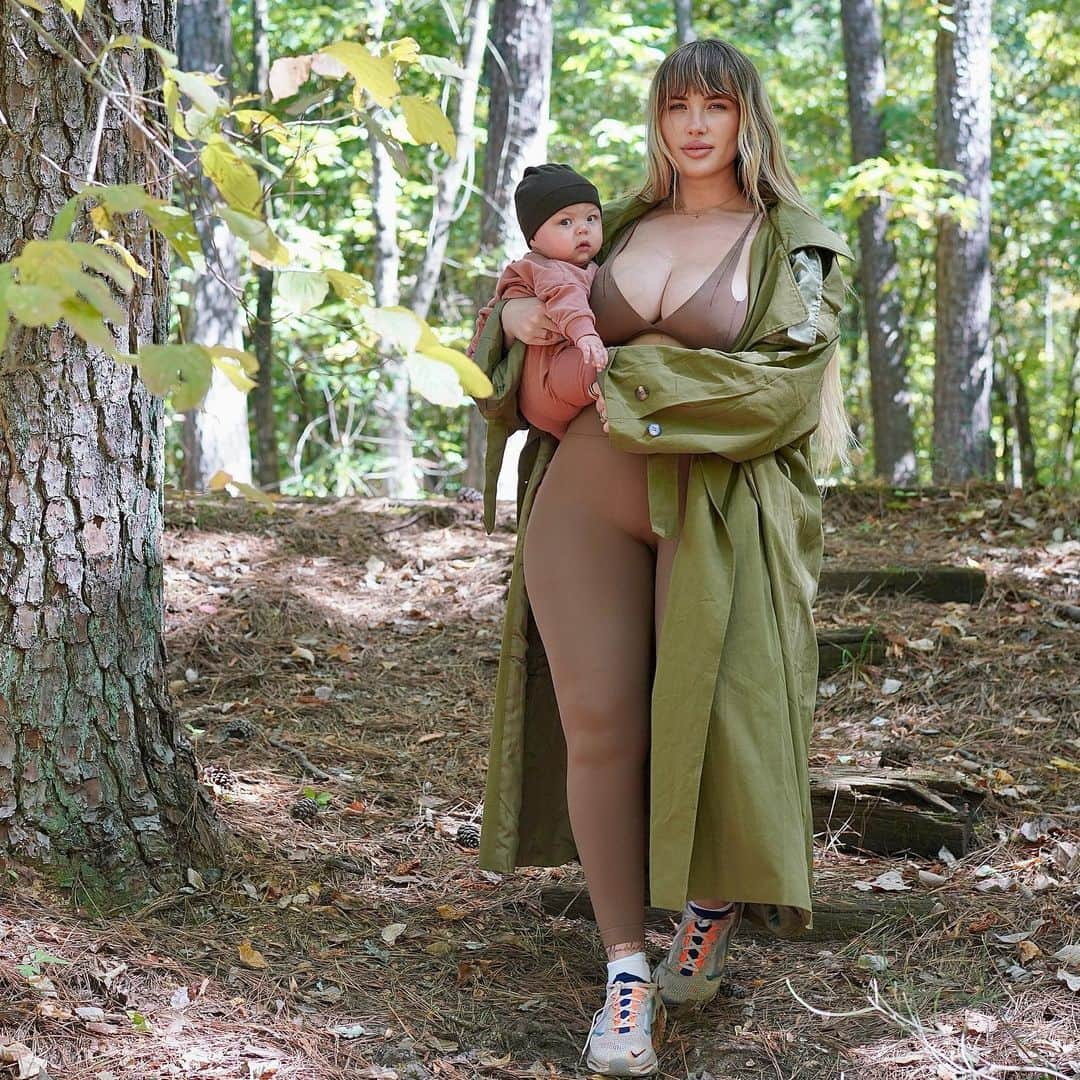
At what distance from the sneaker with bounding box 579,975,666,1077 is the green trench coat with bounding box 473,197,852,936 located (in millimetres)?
238

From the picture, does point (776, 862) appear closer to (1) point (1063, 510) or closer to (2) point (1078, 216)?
(1) point (1063, 510)

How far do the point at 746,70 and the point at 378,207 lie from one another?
23.6 feet

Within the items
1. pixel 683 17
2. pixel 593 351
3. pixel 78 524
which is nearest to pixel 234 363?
pixel 593 351

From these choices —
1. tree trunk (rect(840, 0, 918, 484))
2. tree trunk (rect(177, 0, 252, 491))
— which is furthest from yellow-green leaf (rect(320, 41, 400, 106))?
tree trunk (rect(840, 0, 918, 484))

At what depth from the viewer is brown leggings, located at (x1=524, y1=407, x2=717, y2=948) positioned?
2498 millimetres

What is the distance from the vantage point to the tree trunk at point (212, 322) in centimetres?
823

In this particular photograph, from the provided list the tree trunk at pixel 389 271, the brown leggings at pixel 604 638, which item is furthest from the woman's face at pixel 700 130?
the tree trunk at pixel 389 271

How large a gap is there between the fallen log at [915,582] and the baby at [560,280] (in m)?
2.53

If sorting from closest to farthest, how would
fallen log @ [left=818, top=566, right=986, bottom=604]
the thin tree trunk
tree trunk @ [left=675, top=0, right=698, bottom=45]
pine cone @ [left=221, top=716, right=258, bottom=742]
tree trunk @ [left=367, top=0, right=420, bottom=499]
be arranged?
pine cone @ [left=221, top=716, right=258, bottom=742] → fallen log @ [left=818, top=566, right=986, bottom=604] → the thin tree trunk → tree trunk @ [left=367, top=0, right=420, bottom=499] → tree trunk @ [left=675, top=0, right=698, bottom=45]

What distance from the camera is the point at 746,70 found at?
2455 millimetres

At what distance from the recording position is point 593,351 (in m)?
2.35

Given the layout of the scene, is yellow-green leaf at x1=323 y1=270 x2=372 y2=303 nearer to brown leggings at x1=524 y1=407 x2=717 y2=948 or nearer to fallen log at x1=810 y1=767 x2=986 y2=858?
brown leggings at x1=524 y1=407 x2=717 y2=948

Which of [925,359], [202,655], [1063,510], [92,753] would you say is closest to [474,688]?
[202,655]

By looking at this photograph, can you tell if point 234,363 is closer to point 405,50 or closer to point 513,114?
point 405,50
